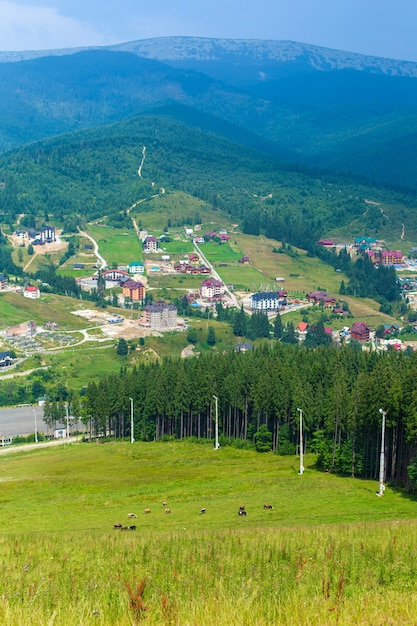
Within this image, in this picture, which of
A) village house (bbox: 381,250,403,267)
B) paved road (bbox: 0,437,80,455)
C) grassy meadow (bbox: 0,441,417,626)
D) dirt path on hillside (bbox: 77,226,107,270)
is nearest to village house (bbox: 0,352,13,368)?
paved road (bbox: 0,437,80,455)

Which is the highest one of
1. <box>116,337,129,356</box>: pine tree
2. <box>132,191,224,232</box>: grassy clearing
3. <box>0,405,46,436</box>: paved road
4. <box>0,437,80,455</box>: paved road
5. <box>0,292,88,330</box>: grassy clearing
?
<box>132,191,224,232</box>: grassy clearing

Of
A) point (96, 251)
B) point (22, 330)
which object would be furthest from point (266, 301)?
point (96, 251)

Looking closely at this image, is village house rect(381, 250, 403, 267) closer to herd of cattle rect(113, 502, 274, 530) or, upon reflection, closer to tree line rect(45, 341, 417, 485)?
tree line rect(45, 341, 417, 485)

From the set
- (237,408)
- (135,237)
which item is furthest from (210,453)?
(135,237)

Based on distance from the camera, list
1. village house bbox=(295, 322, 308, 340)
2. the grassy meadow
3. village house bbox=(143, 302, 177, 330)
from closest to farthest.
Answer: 1. the grassy meadow
2. village house bbox=(143, 302, 177, 330)
3. village house bbox=(295, 322, 308, 340)

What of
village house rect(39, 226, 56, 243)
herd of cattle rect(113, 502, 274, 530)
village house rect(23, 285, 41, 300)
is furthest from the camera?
village house rect(39, 226, 56, 243)

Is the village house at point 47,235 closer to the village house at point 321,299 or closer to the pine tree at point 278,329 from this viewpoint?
the village house at point 321,299

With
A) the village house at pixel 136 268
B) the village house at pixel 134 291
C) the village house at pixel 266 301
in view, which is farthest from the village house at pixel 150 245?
the village house at pixel 266 301

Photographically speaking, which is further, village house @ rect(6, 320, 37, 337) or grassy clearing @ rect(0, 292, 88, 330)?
grassy clearing @ rect(0, 292, 88, 330)
